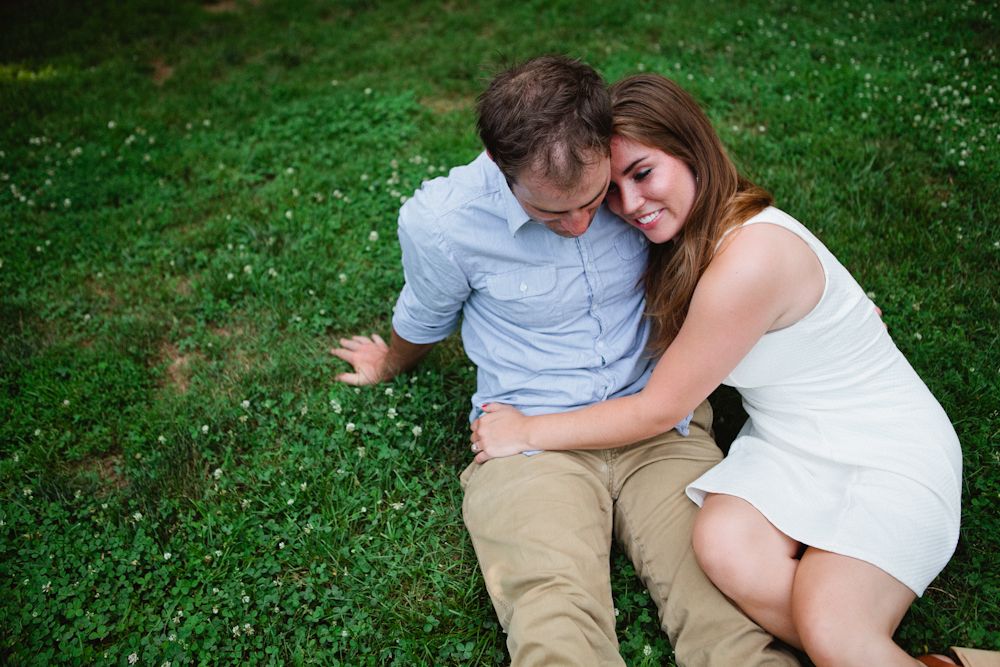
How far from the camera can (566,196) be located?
2.22 m

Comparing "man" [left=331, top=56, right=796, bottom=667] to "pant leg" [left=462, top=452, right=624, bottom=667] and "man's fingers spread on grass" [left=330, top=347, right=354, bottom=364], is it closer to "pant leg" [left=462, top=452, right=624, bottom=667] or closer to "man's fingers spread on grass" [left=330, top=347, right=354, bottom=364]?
"pant leg" [left=462, top=452, right=624, bottom=667]

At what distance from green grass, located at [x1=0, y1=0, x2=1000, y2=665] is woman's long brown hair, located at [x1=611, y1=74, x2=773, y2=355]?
107 cm

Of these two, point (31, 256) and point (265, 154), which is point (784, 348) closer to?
point (265, 154)

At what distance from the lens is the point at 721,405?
3412mm

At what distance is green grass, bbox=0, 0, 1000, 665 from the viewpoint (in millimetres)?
2811

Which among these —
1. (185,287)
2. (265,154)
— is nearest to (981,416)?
(185,287)

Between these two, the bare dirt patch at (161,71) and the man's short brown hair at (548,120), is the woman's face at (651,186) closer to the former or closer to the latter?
the man's short brown hair at (548,120)

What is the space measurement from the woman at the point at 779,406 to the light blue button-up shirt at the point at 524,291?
0.71ft

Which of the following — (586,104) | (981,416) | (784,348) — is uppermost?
(586,104)

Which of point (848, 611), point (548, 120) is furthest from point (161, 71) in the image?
point (848, 611)

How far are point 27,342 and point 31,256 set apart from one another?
872 mm

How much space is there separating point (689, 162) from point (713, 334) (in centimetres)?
63

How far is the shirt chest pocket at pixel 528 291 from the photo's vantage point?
9.08ft

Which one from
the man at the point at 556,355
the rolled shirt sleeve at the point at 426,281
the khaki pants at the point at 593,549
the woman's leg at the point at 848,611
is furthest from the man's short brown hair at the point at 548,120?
the woman's leg at the point at 848,611
